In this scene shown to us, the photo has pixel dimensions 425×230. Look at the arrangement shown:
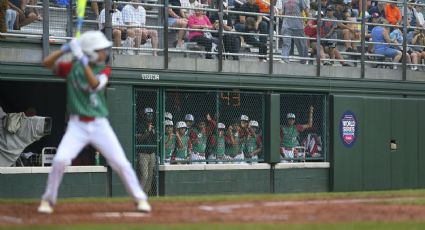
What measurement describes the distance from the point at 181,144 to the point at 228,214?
9.32m

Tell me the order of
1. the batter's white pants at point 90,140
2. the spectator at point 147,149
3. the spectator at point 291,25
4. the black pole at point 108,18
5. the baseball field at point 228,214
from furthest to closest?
the spectator at point 291,25 → the spectator at point 147,149 → the black pole at point 108,18 → the batter's white pants at point 90,140 → the baseball field at point 228,214

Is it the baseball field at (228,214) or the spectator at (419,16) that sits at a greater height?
the spectator at (419,16)

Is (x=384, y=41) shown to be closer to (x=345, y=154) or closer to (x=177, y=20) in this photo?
(x=345, y=154)

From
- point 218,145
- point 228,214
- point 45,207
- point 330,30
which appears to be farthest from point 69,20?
point 228,214

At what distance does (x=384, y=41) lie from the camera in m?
24.8

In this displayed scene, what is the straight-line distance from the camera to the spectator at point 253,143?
2200cm

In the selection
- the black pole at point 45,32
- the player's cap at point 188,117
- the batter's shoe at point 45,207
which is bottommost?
the batter's shoe at point 45,207

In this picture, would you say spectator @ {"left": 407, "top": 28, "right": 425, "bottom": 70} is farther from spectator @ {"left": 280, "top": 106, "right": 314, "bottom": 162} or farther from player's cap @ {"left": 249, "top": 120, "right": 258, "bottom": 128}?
player's cap @ {"left": 249, "top": 120, "right": 258, "bottom": 128}

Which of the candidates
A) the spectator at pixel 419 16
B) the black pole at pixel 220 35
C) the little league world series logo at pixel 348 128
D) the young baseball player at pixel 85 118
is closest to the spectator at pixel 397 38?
the spectator at pixel 419 16

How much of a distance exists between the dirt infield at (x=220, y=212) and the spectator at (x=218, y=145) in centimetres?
775

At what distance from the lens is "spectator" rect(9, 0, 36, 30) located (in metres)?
18.7

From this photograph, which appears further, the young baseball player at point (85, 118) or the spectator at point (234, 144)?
the spectator at point (234, 144)

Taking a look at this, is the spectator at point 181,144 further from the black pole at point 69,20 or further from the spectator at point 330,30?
the spectator at point 330,30

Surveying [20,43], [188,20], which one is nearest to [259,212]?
[20,43]
